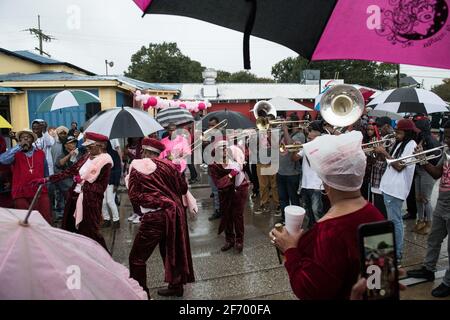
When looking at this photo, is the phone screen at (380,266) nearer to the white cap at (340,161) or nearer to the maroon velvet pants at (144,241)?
the white cap at (340,161)

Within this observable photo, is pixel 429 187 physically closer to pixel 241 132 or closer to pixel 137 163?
pixel 241 132

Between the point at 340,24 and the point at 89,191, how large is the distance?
145 inches

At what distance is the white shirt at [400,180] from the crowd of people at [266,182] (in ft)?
0.04

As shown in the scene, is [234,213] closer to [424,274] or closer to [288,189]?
[288,189]

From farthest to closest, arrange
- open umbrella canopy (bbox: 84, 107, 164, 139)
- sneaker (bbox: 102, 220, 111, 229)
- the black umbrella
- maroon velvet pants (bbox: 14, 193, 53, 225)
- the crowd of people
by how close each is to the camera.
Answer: the black umbrella → sneaker (bbox: 102, 220, 111, 229) → open umbrella canopy (bbox: 84, 107, 164, 139) → maroon velvet pants (bbox: 14, 193, 53, 225) → the crowd of people

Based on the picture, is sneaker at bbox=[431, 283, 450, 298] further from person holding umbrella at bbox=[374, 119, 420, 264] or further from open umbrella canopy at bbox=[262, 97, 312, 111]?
open umbrella canopy at bbox=[262, 97, 312, 111]

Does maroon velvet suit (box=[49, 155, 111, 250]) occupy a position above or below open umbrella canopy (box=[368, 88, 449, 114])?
below

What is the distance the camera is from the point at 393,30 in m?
1.88

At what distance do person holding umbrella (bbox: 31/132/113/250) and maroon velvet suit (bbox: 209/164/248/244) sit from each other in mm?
1707

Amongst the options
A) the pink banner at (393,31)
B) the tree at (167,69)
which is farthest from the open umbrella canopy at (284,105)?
the tree at (167,69)

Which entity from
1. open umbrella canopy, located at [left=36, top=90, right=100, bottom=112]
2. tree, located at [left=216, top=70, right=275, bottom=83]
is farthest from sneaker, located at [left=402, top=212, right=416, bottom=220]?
tree, located at [left=216, top=70, right=275, bottom=83]

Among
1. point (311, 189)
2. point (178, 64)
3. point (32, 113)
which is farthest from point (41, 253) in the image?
point (178, 64)

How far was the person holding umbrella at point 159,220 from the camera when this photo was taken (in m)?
3.86

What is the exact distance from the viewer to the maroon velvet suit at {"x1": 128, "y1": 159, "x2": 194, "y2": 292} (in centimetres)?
386
